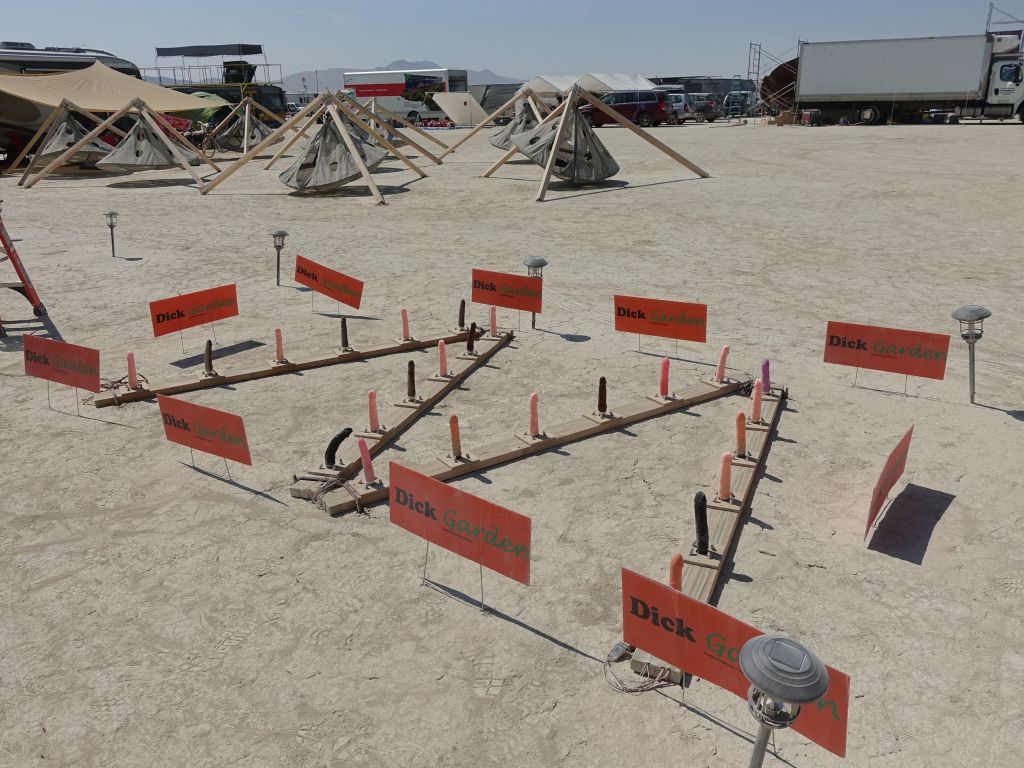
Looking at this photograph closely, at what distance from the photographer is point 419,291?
12.8 m

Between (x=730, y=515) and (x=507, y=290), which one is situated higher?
(x=507, y=290)

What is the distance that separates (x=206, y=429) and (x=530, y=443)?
302 centimetres

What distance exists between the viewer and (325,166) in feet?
74.8

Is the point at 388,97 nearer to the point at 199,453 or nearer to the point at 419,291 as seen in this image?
the point at 419,291

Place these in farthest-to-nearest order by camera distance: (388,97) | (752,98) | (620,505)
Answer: (752,98) < (388,97) < (620,505)

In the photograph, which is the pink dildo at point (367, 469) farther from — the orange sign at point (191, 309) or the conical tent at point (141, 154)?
the conical tent at point (141, 154)

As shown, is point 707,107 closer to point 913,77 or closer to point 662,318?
point 913,77

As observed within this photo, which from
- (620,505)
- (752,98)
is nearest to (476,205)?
(620,505)

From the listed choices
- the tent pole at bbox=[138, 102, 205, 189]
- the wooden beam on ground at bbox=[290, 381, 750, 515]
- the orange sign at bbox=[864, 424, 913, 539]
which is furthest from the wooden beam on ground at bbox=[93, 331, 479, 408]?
the tent pole at bbox=[138, 102, 205, 189]


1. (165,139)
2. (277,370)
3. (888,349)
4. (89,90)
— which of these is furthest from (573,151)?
(89,90)

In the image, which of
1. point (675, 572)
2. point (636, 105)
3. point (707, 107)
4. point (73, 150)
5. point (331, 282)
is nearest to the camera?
point (675, 572)

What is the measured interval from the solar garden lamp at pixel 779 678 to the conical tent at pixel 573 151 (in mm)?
20987

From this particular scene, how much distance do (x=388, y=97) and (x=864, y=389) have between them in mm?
56192

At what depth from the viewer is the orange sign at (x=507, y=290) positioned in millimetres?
10609
